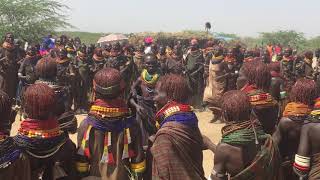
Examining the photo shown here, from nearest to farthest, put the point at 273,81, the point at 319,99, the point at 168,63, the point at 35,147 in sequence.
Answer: the point at 35,147, the point at 319,99, the point at 273,81, the point at 168,63

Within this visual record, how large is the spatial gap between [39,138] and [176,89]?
45.9 inches

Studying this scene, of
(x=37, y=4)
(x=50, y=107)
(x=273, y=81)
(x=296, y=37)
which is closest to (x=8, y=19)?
(x=37, y=4)

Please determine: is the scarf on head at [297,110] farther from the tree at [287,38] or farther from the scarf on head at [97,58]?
the tree at [287,38]

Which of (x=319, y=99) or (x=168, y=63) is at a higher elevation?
(x=319, y=99)

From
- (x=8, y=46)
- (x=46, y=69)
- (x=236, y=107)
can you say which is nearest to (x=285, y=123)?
(x=236, y=107)

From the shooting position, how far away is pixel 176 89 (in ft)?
12.4

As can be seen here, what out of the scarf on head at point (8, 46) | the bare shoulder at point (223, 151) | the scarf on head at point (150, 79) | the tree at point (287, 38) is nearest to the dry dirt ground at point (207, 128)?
the scarf on head at point (8, 46)

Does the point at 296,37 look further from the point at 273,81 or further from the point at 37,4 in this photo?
the point at 273,81

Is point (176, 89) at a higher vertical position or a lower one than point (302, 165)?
higher

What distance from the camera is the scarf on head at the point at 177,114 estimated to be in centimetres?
366

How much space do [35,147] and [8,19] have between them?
21.7 metres

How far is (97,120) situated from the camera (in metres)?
3.96

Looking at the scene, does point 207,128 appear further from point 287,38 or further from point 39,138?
point 287,38

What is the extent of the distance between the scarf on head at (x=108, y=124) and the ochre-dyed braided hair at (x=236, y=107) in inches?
36.6
